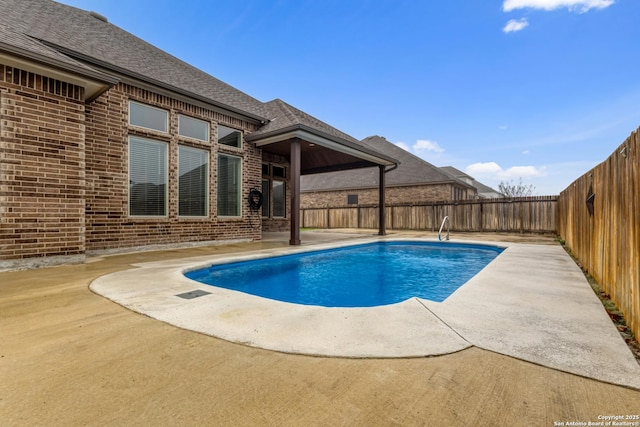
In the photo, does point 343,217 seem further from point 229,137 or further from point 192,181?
point 192,181

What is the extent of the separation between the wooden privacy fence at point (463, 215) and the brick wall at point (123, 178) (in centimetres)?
1092

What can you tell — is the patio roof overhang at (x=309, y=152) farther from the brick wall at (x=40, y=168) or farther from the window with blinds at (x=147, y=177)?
the brick wall at (x=40, y=168)

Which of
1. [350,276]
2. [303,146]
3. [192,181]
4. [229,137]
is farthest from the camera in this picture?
[303,146]

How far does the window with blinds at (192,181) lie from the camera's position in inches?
288

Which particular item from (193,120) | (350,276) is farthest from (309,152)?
(350,276)

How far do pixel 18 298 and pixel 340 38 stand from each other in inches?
636

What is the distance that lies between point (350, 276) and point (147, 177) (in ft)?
17.1

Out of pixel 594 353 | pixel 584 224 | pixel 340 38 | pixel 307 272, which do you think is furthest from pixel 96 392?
pixel 340 38

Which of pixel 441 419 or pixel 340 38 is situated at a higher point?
pixel 340 38

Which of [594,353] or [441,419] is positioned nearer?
[441,419]

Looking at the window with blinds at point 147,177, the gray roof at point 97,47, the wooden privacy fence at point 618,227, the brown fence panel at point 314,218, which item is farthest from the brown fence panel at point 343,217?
the wooden privacy fence at point 618,227

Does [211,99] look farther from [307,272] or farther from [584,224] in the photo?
[584,224]

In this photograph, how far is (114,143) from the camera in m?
6.12

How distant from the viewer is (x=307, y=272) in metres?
5.78
